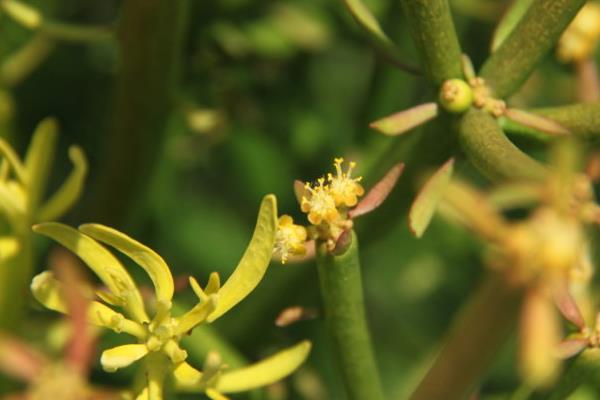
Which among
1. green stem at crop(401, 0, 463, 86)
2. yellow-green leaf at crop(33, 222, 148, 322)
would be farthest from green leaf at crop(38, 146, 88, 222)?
green stem at crop(401, 0, 463, 86)

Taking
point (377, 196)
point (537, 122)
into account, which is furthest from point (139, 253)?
point (537, 122)

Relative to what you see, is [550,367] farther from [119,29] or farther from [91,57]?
[91,57]

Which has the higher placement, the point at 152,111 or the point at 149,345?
the point at 152,111

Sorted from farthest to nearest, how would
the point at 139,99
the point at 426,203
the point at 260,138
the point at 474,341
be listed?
the point at 260,138 → the point at 139,99 → the point at 426,203 → the point at 474,341

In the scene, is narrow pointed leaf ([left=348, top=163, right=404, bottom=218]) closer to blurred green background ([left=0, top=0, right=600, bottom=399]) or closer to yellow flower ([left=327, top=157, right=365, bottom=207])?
yellow flower ([left=327, top=157, right=365, bottom=207])

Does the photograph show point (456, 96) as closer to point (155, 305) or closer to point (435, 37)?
point (435, 37)

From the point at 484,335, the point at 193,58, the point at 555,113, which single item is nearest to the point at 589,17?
the point at 555,113
